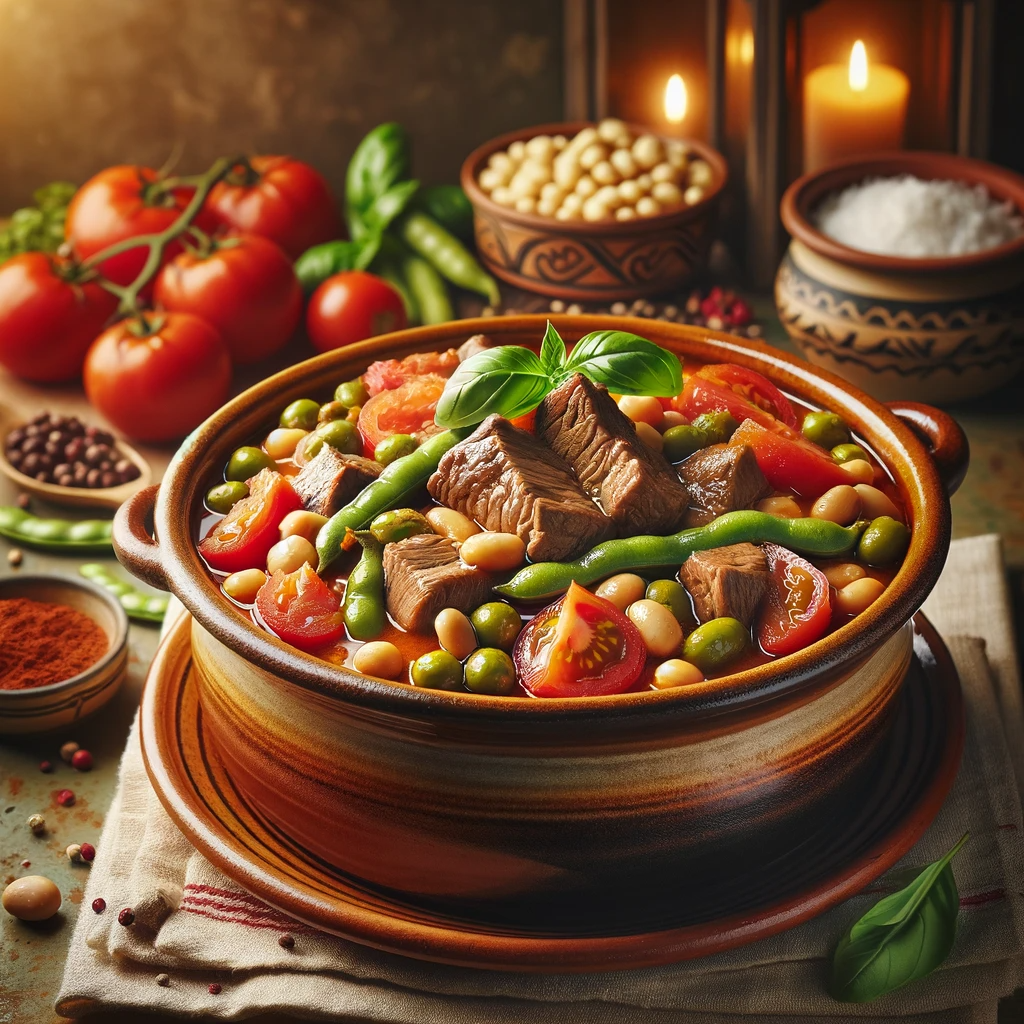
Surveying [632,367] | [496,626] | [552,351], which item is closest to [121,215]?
[552,351]

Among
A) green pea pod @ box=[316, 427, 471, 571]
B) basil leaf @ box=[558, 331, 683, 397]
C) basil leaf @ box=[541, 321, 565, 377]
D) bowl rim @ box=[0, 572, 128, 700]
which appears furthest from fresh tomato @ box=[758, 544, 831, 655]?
bowl rim @ box=[0, 572, 128, 700]

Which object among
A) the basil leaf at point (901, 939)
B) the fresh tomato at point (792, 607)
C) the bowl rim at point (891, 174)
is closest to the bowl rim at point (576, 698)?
the fresh tomato at point (792, 607)

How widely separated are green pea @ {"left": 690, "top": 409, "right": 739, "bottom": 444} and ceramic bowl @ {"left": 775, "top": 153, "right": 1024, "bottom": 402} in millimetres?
1531

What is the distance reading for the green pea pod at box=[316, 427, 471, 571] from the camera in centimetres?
287

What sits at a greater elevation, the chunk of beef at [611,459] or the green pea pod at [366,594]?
the chunk of beef at [611,459]

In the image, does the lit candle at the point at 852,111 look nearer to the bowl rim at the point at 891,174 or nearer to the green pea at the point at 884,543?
the bowl rim at the point at 891,174

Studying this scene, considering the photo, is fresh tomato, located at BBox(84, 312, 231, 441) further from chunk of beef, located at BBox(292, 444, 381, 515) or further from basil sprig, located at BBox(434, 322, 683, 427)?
basil sprig, located at BBox(434, 322, 683, 427)

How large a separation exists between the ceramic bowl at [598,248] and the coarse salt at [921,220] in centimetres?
52

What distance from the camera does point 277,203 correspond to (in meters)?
5.53

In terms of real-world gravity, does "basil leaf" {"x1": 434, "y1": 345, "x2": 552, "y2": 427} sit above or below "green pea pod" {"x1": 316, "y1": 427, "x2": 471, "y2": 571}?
above

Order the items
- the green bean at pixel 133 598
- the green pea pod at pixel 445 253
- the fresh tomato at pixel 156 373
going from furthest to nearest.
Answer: the green pea pod at pixel 445 253 → the fresh tomato at pixel 156 373 → the green bean at pixel 133 598

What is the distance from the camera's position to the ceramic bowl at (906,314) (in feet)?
14.3

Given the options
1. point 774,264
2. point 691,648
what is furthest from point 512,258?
point 691,648

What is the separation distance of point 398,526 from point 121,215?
3.14 m
